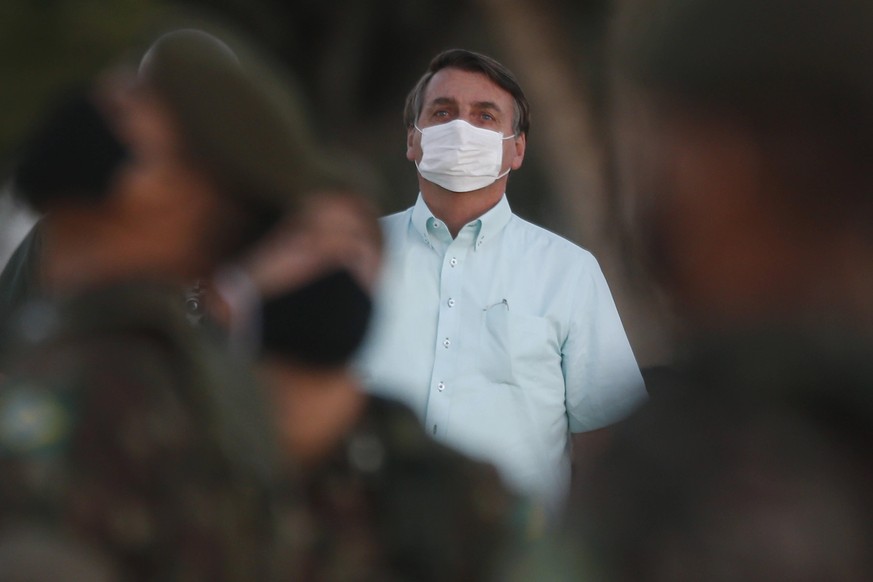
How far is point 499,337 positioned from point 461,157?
0.57m

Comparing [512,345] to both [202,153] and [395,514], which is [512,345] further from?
[202,153]

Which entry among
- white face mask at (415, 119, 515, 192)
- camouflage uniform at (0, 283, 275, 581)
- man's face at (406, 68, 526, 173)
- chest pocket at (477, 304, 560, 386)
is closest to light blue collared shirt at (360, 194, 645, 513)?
chest pocket at (477, 304, 560, 386)

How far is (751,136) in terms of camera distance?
89 cm

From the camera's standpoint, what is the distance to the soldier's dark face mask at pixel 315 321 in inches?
64.2

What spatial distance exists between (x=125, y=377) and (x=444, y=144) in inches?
83.6

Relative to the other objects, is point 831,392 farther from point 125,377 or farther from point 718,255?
point 125,377

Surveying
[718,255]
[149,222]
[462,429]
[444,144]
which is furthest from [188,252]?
[444,144]

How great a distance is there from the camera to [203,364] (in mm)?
1387

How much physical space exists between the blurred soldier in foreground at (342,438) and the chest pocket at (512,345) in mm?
1256

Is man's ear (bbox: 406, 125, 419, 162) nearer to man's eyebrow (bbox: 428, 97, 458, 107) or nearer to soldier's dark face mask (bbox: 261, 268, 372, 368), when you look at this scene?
man's eyebrow (bbox: 428, 97, 458, 107)

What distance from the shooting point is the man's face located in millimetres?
3371

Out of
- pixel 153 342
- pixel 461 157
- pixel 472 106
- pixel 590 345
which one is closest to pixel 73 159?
pixel 153 342

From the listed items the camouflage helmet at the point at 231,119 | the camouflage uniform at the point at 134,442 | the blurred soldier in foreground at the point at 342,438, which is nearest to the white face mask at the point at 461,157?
the blurred soldier in foreground at the point at 342,438

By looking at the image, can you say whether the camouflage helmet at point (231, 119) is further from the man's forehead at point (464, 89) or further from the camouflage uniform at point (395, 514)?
the man's forehead at point (464, 89)
